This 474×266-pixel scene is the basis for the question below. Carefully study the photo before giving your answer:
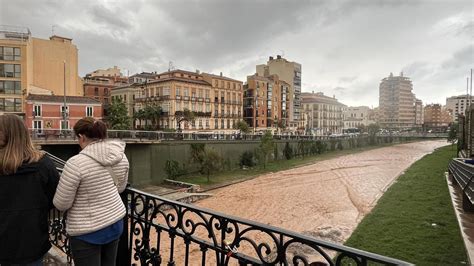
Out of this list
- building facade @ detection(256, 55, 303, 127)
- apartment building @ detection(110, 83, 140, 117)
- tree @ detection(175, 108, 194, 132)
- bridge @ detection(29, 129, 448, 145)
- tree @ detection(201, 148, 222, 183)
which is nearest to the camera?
bridge @ detection(29, 129, 448, 145)

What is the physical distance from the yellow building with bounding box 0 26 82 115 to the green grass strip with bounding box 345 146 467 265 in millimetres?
37815

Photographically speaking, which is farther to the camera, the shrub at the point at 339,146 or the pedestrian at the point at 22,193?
the shrub at the point at 339,146

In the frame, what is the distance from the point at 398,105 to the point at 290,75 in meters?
105

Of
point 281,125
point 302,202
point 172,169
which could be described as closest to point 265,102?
point 281,125

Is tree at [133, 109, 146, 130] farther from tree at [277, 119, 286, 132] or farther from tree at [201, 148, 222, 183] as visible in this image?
tree at [277, 119, 286, 132]

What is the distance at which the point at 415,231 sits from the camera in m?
12.1

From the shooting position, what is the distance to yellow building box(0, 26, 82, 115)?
38469 millimetres

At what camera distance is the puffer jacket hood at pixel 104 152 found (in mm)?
2670

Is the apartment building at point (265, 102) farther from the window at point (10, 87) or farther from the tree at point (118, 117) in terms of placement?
the window at point (10, 87)

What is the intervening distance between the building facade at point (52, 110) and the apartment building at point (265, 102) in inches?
1283

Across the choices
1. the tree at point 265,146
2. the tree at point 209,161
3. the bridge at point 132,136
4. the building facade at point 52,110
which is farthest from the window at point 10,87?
the tree at point 265,146

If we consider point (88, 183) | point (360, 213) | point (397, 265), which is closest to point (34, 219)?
point (88, 183)

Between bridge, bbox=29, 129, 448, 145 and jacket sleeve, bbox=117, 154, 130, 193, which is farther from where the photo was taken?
bridge, bbox=29, 129, 448, 145

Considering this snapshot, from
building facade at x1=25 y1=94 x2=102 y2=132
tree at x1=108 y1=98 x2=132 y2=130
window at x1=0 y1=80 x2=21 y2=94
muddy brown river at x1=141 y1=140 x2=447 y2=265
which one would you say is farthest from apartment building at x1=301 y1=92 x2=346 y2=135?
window at x1=0 y1=80 x2=21 y2=94
